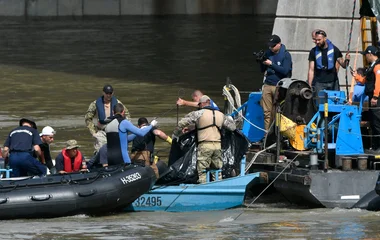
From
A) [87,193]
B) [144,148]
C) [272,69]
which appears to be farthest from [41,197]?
[272,69]

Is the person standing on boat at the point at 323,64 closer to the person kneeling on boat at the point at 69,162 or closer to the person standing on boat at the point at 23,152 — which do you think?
the person kneeling on boat at the point at 69,162

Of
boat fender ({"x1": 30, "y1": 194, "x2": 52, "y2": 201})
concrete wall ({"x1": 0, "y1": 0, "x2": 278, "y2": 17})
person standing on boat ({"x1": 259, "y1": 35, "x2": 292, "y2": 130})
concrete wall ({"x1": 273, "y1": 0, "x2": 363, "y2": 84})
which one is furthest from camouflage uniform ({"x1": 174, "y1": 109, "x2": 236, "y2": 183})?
concrete wall ({"x1": 0, "y1": 0, "x2": 278, "y2": 17})

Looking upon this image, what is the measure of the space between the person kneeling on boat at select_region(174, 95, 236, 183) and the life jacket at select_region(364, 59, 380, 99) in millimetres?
1964

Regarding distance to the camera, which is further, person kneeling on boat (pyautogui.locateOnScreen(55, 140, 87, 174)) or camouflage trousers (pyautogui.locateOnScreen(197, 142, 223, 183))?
camouflage trousers (pyautogui.locateOnScreen(197, 142, 223, 183))

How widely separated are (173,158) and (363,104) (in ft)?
9.39

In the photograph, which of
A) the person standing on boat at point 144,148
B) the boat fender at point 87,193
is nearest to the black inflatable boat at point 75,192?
the boat fender at point 87,193

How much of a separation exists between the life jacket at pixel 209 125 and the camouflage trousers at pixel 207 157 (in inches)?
3.4

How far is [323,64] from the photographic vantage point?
17.4 m

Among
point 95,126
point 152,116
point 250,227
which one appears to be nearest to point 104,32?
point 152,116

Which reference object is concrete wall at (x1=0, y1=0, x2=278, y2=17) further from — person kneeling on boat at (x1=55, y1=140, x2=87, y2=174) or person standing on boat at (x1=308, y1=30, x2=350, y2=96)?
person kneeling on boat at (x1=55, y1=140, x2=87, y2=174)

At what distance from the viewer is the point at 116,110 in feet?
52.6

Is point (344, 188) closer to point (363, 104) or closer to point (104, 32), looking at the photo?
point (363, 104)

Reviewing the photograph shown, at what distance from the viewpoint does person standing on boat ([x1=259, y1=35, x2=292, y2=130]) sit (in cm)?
1747

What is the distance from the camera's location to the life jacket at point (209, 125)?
16.1 m
